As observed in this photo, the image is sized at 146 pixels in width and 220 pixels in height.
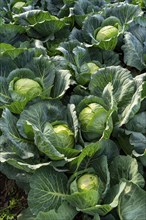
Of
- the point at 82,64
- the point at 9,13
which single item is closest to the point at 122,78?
the point at 82,64

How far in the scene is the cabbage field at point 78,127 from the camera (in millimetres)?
2518

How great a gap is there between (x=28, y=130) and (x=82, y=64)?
3.63 ft

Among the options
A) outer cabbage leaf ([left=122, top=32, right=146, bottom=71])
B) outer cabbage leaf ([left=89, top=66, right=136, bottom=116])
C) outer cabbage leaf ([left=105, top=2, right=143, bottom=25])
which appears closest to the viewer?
outer cabbage leaf ([left=89, top=66, right=136, bottom=116])

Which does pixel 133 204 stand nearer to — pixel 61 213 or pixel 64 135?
pixel 61 213

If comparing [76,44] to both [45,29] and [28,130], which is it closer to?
[45,29]

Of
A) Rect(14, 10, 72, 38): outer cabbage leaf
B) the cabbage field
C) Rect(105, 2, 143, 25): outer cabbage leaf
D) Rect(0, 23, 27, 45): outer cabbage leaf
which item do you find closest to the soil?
the cabbage field

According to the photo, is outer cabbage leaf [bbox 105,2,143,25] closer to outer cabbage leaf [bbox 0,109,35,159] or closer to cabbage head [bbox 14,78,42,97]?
cabbage head [bbox 14,78,42,97]

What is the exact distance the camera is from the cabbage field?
8.26 ft

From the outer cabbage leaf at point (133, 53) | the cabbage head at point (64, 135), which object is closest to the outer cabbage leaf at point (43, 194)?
the cabbage head at point (64, 135)

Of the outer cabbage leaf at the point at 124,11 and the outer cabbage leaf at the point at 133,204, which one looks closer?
the outer cabbage leaf at the point at 133,204

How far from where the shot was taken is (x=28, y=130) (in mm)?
2725

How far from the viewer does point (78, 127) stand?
2816mm

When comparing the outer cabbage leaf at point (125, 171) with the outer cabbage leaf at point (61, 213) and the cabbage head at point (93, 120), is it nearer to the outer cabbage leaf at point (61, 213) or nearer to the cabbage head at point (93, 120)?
A: the cabbage head at point (93, 120)

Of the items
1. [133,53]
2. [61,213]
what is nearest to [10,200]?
[61,213]
